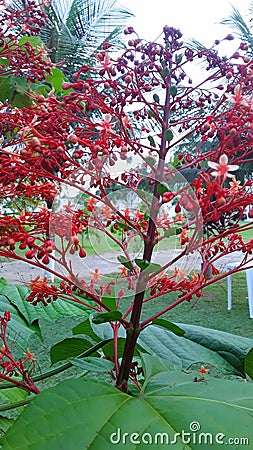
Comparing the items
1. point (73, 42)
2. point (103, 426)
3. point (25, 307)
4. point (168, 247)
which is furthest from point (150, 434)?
point (73, 42)

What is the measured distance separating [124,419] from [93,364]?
141mm

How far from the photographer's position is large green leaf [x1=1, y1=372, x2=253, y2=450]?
338 millimetres

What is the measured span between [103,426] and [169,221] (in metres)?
0.21

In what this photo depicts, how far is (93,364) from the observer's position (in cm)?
50

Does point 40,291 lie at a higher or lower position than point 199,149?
lower

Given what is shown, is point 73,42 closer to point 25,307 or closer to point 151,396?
point 25,307

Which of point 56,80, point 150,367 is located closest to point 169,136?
point 150,367

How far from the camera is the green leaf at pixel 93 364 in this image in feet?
1.57

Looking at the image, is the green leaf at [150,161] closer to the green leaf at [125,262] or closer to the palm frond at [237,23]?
the green leaf at [125,262]

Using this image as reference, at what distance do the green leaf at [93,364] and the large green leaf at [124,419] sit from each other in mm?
79

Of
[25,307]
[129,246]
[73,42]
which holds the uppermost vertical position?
[73,42]

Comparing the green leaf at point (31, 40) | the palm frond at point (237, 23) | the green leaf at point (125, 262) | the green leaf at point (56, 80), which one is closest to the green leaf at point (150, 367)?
the green leaf at point (125, 262)

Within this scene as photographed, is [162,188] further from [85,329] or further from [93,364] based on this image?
[85,329]

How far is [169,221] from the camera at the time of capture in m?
0.47
